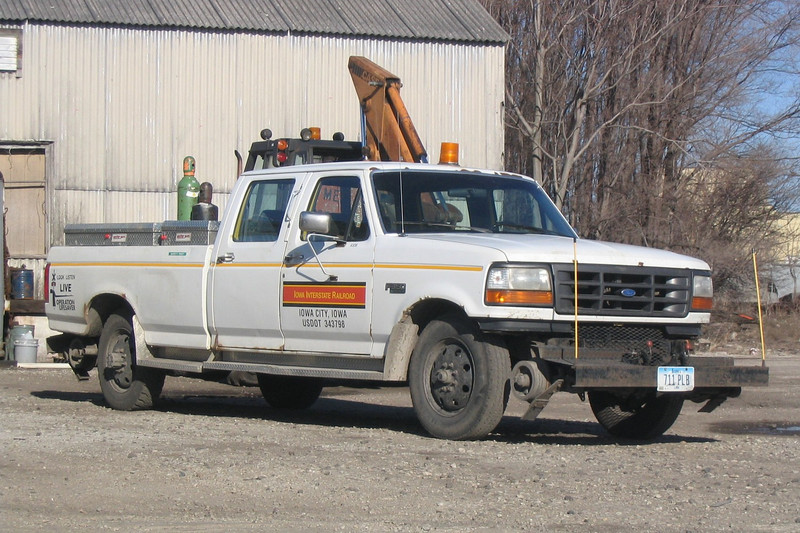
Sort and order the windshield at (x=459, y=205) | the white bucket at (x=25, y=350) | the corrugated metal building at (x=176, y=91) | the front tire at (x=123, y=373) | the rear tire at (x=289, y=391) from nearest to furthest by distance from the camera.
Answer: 1. the windshield at (x=459, y=205)
2. the front tire at (x=123, y=373)
3. the rear tire at (x=289, y=391)
4. the white bucket at (x=25, y=350)
5. the corrugated metal building at (x=176, y=91)

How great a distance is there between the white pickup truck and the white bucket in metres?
7.98

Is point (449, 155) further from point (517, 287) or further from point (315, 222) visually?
point (517, 287)

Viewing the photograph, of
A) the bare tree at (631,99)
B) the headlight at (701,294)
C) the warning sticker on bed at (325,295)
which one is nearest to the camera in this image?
the headlight at (701,294)

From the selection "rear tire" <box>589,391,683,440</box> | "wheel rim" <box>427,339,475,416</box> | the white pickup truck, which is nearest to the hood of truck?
the white pickup truck

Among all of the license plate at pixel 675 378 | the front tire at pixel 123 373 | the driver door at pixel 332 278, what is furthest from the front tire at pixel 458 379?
the front tire at pixel 123 373

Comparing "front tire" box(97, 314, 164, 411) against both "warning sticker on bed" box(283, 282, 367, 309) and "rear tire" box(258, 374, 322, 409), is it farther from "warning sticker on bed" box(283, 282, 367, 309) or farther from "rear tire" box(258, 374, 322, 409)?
"warning sticker on bed" box(283, 282, 367, 309)

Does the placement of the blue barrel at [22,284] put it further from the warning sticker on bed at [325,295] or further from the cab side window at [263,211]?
the warning sticker on bed at [325,295]

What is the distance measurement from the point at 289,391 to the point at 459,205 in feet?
10.5

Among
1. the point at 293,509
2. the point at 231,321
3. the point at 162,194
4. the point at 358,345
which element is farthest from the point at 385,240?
the point at 162,194

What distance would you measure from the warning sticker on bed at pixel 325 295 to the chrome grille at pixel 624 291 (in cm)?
169

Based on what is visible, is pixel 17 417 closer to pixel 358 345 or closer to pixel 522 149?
pixel 358 345

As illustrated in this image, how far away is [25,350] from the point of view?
18.9 m

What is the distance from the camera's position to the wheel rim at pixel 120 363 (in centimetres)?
1112

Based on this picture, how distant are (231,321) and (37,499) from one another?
146 inches
